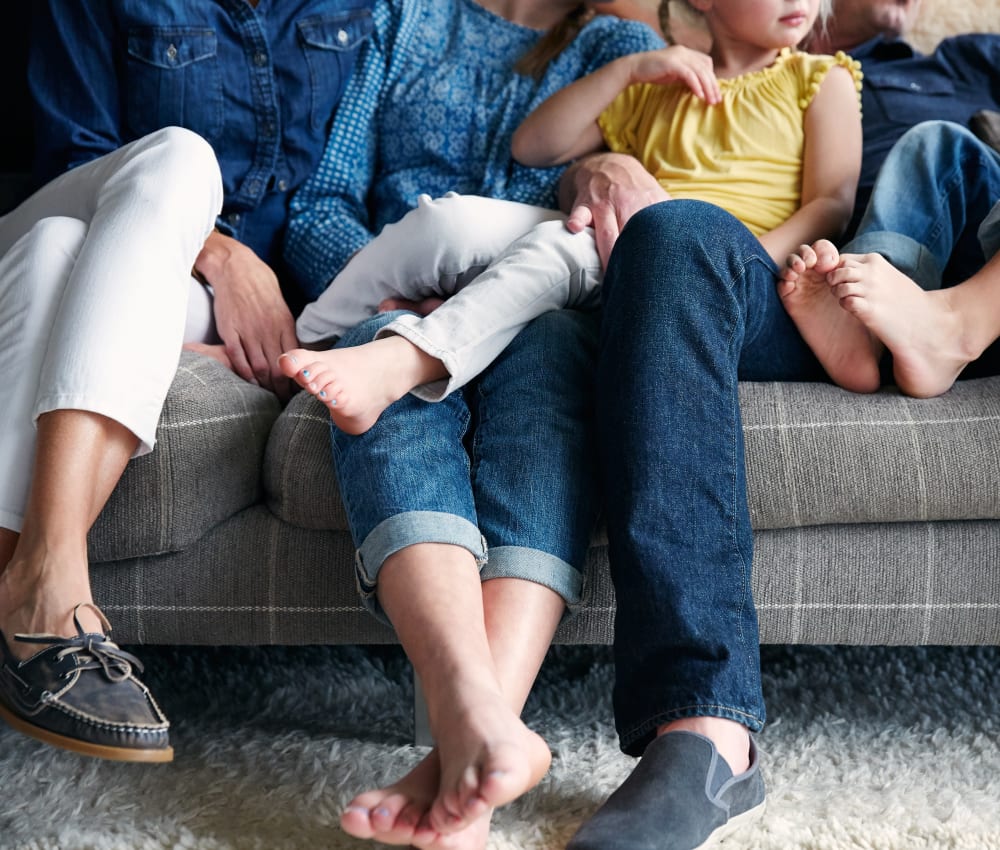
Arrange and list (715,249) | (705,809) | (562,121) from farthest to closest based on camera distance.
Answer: (562,121)
(715,249)
(705,809)

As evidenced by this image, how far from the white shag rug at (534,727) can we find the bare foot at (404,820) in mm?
163

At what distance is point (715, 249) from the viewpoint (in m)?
1.07

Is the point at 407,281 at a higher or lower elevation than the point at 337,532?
higher

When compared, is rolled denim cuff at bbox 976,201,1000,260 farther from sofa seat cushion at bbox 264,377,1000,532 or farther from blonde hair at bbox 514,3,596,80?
blonde hair at bbox 514,3,596,80

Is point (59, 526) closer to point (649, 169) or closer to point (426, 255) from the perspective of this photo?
point (426, 255)

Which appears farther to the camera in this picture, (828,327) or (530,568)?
(828,327)

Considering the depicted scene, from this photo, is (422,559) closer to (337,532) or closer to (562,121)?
(337,532)

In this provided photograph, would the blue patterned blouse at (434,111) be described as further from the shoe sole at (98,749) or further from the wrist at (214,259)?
the shoe sole at (98,749)

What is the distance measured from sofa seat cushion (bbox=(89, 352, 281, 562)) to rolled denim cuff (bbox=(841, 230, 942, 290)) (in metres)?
0.73

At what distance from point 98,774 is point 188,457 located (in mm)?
338

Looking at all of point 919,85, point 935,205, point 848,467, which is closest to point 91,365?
point 848,467

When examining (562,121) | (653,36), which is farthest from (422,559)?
(653,36)

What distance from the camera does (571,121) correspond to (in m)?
1.53

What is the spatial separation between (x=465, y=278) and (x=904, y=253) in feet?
1.70
